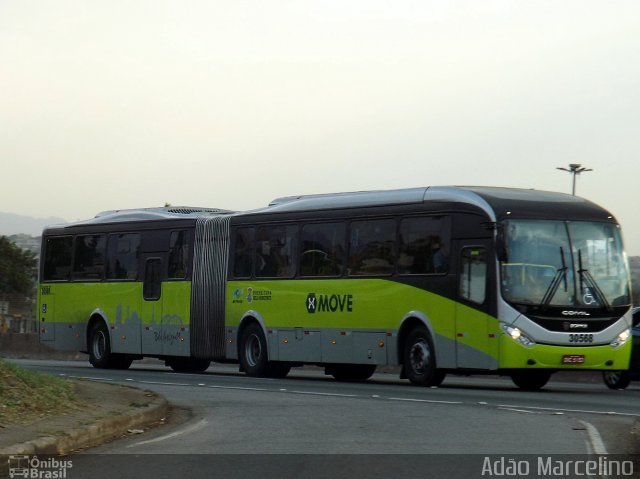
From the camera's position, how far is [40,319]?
123 ft

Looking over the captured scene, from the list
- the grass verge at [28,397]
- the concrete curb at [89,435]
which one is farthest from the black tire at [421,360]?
the concrete curb at [89,435]

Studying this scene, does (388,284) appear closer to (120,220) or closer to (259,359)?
(259,359)

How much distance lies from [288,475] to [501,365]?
44.0ft

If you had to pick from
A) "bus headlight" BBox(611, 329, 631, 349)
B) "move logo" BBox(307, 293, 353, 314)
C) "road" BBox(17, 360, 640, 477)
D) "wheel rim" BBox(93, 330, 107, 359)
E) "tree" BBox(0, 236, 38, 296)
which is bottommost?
"road" BBox(17, 360, 640, 477)

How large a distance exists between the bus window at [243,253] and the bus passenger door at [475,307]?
678cm

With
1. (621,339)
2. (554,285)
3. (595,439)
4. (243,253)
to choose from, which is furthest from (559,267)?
(595,439)

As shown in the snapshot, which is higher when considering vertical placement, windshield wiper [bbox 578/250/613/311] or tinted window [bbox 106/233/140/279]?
tinted window [bbox 106/233/140/279]

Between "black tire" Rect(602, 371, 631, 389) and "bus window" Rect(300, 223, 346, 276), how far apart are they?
5281mm

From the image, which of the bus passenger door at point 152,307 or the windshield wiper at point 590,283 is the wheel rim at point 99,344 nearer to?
the bus passenger door at point 152,307

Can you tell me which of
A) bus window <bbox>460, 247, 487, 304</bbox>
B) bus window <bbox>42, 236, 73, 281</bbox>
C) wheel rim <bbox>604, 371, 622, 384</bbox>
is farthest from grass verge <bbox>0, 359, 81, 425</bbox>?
bus window <bbox>42, 236, 73, 281</bbox>

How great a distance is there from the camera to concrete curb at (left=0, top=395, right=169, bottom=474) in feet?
39.0

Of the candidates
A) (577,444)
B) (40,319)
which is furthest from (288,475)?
(40,319)

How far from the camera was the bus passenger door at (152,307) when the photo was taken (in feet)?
110

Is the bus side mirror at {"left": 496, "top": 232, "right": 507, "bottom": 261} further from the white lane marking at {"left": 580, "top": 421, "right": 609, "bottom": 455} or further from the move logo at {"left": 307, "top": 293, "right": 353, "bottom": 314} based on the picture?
the white lane marking at {"left": 580, "top": 421, "right": 609, "bottom": 455}
